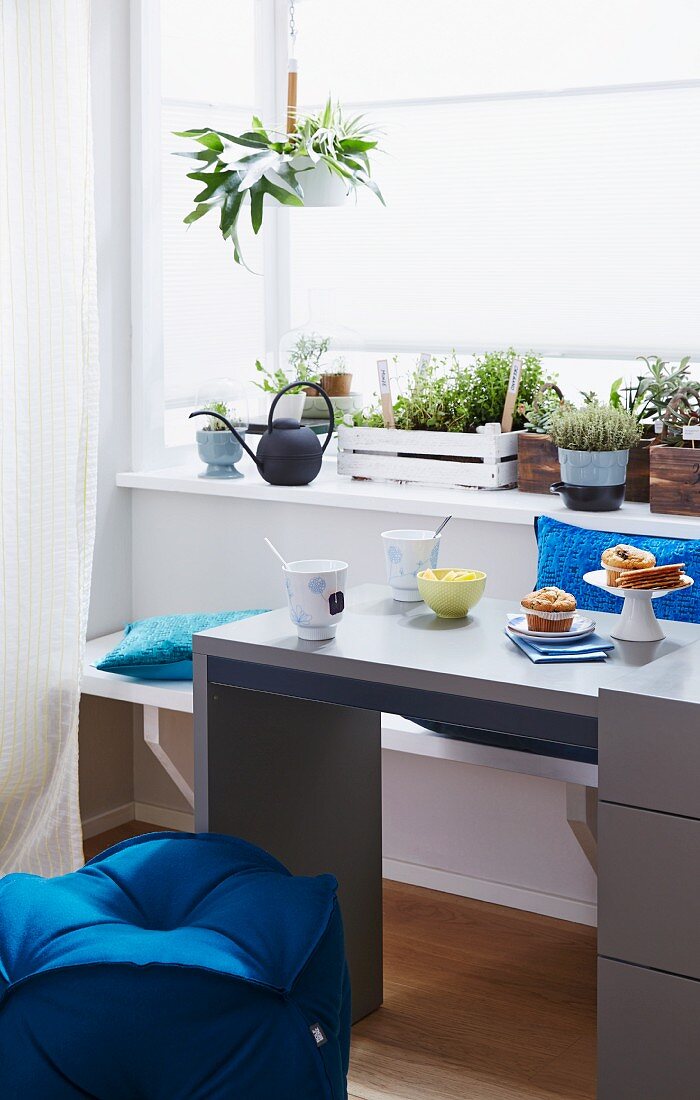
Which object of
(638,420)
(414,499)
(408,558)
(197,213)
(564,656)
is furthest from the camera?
(197,213)

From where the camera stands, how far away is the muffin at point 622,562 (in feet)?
6.05

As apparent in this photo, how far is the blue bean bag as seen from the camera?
5.37ft

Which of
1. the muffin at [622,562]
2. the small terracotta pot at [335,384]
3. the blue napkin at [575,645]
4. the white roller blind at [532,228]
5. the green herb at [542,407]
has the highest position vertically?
the white roller blind at [532,228]

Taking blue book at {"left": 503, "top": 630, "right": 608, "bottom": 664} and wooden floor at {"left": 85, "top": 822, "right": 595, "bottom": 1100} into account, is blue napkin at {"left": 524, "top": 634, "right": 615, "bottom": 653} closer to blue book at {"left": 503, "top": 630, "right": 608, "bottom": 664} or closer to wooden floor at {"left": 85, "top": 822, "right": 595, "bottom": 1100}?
blue book at {"left": 503, "top": 630, "right": 608, "bottom": 664}

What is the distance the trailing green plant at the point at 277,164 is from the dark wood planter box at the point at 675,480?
792 millimetres

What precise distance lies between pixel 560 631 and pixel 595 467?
2.15 ft

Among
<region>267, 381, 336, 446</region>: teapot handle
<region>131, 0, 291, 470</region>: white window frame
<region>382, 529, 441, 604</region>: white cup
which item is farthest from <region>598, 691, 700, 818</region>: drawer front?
<region>131, 0, 291, 470</region>: white window frame

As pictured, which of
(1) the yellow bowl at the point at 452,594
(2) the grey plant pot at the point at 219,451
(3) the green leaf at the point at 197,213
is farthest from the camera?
(2) the grey plant pot at the point at 219,451

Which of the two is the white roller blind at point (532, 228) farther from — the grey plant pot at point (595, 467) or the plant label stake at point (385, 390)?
the grey plant pot at point (595, 467)

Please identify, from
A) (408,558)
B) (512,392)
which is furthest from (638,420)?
(408,558)

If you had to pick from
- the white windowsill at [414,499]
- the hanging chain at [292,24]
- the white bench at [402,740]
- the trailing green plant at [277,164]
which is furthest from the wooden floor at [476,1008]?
the hanging chain at [292,24]

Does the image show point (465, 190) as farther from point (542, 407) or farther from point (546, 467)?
point (546, 467)

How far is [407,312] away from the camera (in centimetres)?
312

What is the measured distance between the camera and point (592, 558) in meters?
2.32
